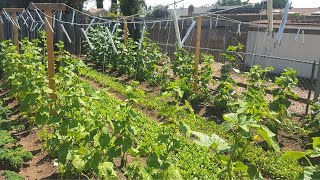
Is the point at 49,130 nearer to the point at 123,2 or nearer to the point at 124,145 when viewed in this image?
the point at 124,145

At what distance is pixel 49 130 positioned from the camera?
499cm

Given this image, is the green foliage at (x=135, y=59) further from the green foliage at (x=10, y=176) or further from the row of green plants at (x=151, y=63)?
the green foliage at (x=10, y=176)

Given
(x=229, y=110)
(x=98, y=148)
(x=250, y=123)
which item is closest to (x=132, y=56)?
(x=229, y=110)

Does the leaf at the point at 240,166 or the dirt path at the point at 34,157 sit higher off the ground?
the leaf at the point at 240,166

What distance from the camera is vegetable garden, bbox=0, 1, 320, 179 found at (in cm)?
224

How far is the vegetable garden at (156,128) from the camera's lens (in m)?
2.24

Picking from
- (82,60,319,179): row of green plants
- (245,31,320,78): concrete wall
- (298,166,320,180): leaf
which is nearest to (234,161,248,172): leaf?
(82,60,319,179): row of green plants

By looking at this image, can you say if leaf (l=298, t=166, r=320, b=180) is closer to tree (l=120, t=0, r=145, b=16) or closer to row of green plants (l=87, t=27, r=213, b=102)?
row of green plants (l=87, t=27, r=213, b=102)

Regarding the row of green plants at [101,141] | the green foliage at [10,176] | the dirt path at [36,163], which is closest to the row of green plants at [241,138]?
the row of green plants at [101,141]

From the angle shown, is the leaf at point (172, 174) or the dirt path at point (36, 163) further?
the dirt path at point (36, 163)

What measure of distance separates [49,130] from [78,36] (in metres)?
10.2

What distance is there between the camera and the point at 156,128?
5480 mm

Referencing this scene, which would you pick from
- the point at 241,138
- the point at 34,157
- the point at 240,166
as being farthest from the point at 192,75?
the point at 240,166

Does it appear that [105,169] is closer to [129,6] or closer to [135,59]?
[135,59]
